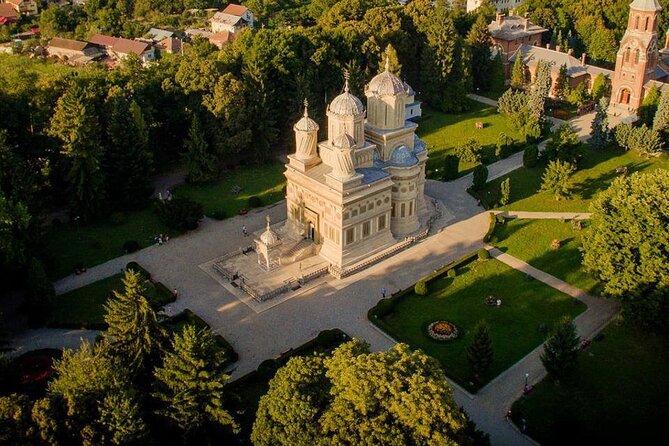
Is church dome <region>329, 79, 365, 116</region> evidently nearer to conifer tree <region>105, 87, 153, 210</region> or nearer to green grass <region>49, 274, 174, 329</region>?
conifer tree <region>105, 87, 153, 210</region>

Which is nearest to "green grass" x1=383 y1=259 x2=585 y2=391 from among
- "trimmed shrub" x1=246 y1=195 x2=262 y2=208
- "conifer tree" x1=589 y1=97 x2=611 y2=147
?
"trimmed shrub" x1=246 y1=195 x2=262 y2=208

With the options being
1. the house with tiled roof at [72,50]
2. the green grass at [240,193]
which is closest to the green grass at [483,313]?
the green grass at [240,193]

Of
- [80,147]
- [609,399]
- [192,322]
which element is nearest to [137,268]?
[192,322]

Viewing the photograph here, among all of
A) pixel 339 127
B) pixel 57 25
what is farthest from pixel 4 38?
pixel 339 127

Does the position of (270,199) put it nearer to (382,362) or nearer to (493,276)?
(493,276)

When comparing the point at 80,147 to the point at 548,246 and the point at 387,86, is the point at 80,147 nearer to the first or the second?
the point at 387,86
